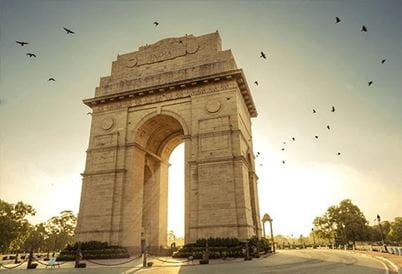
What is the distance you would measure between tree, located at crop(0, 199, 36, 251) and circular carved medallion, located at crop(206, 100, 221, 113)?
148 feet

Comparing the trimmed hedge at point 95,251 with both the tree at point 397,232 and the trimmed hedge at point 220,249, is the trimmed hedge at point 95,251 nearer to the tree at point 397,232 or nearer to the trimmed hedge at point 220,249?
the trimmed hedge at point 220,249

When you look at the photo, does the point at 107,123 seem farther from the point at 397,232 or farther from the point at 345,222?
the point at 397,232

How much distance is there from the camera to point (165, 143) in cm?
2986

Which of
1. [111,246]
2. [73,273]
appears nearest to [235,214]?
[111,246]

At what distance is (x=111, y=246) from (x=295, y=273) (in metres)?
14.6

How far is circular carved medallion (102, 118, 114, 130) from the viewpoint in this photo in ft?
83.3

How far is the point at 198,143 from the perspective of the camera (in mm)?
22359

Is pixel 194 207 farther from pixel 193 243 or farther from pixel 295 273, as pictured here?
pixel 295 273

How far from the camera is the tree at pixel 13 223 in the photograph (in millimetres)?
48812

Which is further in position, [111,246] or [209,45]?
[209,45]

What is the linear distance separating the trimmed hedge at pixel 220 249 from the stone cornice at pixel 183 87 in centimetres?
1212

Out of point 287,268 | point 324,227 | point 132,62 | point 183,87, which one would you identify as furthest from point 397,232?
point 287,268

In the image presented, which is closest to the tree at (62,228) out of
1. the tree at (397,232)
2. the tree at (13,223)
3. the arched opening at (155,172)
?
the tree at (13,223)

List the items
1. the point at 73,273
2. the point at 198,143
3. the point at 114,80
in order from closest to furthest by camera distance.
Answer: the point at 73,273, the point at 198,143, the point at 114,80
